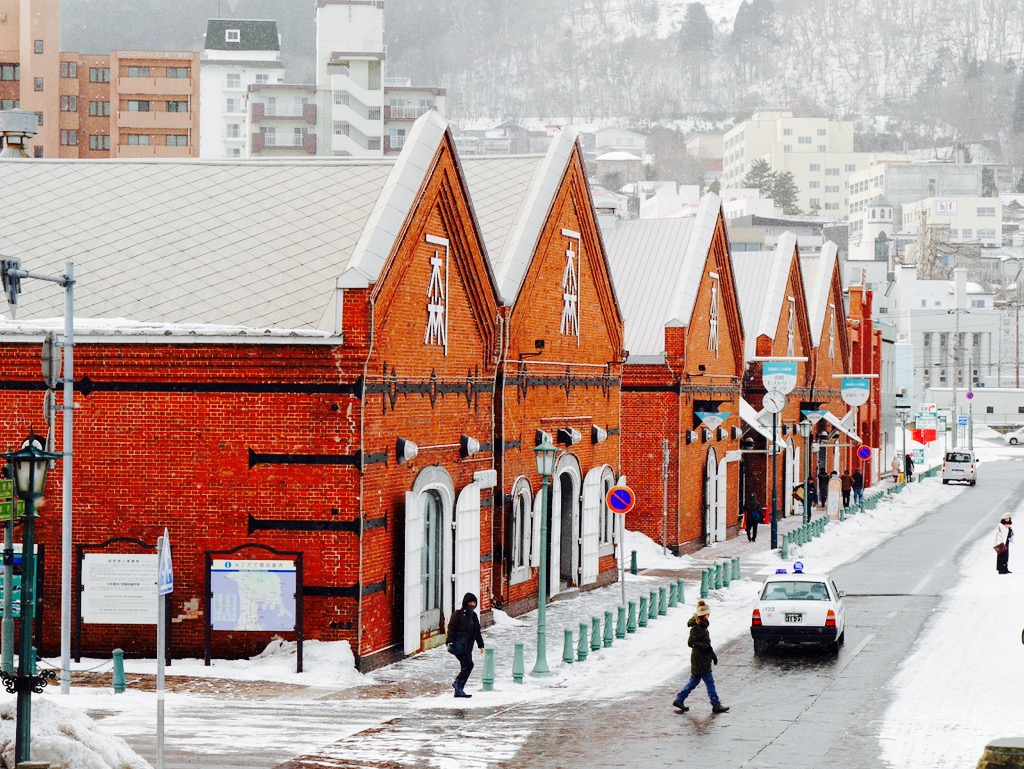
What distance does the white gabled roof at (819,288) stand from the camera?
2441 inches

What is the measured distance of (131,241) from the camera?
2666 cm

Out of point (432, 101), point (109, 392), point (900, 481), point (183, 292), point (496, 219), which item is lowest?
point (900, 481)

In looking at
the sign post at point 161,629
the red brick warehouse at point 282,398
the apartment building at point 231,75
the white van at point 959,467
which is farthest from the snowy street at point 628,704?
the apartment building at point 231,75

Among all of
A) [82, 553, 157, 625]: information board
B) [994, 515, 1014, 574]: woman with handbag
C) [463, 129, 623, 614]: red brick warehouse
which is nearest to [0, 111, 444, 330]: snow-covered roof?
[82, 553, 157, 625]: information board

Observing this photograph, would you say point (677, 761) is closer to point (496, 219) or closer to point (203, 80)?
point (496, 219)

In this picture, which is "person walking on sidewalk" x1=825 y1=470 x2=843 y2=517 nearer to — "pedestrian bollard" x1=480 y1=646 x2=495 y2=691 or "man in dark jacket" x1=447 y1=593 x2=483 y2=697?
"pedestrian bollard" x1=480 y1=646 x2=495 y2=691

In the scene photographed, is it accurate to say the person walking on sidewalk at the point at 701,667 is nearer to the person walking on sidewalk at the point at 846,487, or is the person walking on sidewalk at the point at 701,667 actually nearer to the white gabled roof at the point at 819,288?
the white gabled roof at the point at 819,288

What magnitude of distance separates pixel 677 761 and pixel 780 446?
3594 centimetres

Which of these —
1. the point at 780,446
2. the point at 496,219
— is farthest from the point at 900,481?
the point at 496,219

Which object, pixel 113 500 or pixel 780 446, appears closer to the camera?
pixel 113 500

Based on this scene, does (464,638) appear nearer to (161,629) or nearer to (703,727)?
(703,727)

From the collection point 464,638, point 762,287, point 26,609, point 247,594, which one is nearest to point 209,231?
point 247,594

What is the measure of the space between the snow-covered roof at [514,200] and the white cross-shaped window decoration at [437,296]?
2.25 m

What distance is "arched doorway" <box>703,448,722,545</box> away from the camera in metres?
45.9
